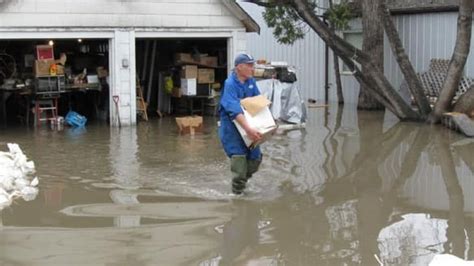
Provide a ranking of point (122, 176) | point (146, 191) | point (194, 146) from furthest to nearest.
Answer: point (194, 146)
point (122, 176)
point (146, 191)

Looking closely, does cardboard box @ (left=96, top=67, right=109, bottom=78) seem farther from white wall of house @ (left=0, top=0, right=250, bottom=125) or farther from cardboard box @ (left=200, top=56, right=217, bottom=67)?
cardboard box @ (left=200, top=56, right=217, bottom=67)

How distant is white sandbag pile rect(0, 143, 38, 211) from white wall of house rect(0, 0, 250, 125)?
4.86m

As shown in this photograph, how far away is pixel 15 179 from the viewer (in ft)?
28.9

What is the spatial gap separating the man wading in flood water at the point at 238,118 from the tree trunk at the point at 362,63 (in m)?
8.04

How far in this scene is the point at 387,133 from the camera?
1398cm

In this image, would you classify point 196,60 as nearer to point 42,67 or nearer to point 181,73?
point 181,73

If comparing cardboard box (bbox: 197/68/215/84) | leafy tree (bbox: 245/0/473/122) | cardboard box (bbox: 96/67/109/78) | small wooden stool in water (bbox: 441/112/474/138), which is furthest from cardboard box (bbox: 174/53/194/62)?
small wooden stool in water (bbox: 441/112/474/138)

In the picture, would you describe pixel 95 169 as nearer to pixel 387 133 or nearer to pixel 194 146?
pixel 194 146

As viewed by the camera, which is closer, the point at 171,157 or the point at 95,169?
the point at 95,169

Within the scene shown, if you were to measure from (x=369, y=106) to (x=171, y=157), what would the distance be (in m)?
9.22

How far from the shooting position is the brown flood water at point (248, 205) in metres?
6.07

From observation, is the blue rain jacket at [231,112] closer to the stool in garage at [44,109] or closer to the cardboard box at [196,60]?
the stool in garage at [44,109]

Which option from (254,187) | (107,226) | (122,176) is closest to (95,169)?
(122,176)

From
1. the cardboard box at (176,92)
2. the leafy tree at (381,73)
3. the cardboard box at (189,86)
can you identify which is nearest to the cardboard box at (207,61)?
the cardboard box at (189,86)
